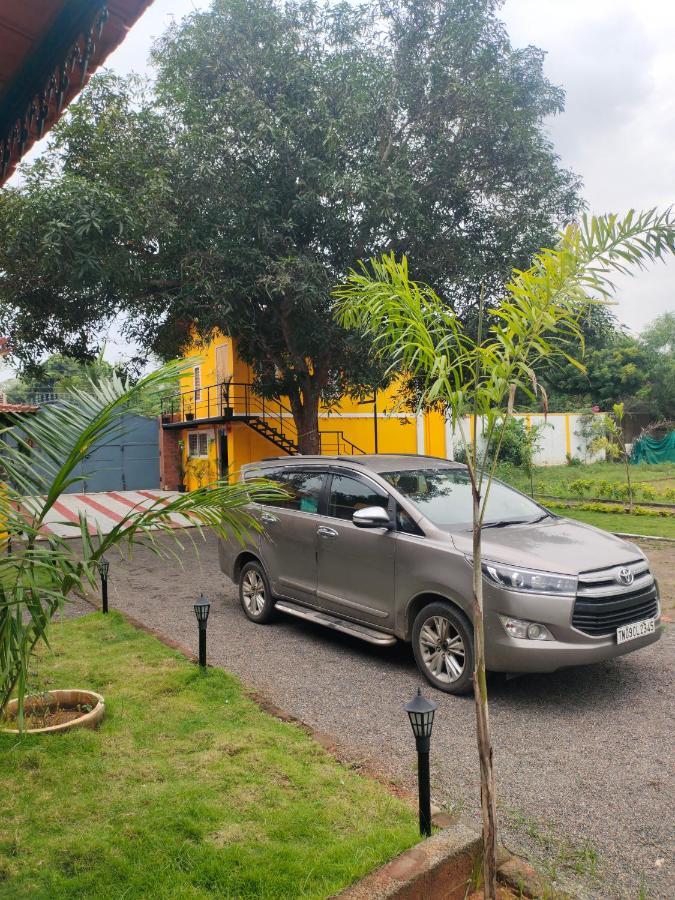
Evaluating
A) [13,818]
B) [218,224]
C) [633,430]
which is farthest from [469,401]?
[633,430]

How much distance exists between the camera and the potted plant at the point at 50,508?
9.33 ft

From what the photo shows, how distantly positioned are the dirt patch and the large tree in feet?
19.7

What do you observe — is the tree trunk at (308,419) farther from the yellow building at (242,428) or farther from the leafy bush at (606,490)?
the leafy bush at (606,490)

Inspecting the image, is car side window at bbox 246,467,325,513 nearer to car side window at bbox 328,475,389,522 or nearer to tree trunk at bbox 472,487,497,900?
car side window at bbox 328,475,389,522

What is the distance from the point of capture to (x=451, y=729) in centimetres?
446

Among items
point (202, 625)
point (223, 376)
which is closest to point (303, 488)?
point (202, 625)

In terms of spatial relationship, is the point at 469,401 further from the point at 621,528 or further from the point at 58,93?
the point at 621,528

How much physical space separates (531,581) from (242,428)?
18.1 metres

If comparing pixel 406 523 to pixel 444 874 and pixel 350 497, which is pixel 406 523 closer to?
pixel 350 497

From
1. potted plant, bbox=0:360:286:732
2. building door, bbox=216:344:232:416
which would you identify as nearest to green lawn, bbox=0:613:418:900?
potted plant, bbox=0:360:286:732

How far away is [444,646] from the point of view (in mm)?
5133

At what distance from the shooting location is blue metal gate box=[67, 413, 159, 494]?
26750 millimetres

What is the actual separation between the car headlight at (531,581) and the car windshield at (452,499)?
0.78 metres

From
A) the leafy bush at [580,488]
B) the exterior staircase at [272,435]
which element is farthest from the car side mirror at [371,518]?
the leafy bush at [580,488]
